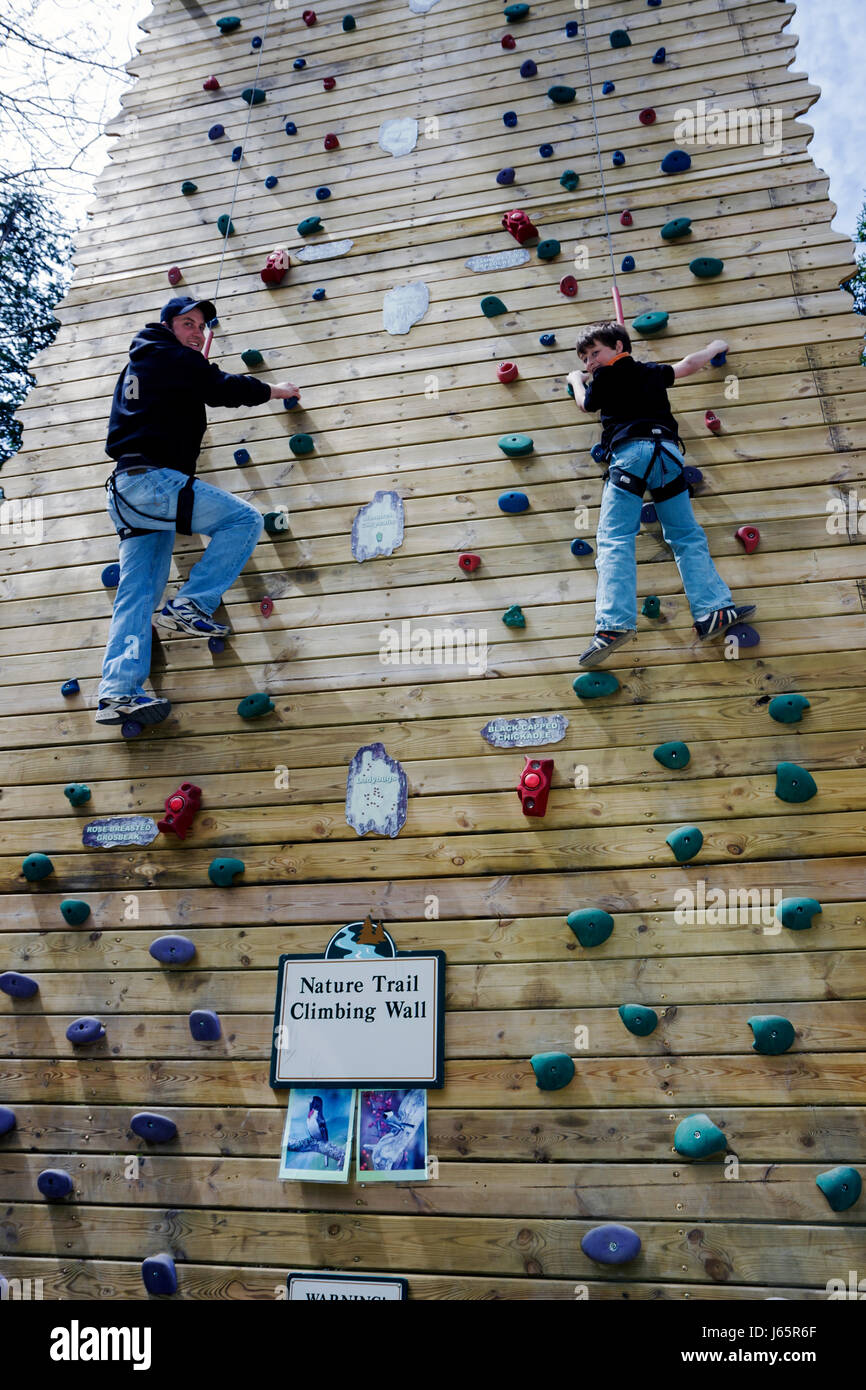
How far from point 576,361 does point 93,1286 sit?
348 centimetres

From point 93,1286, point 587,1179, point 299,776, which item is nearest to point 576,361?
point 299,776

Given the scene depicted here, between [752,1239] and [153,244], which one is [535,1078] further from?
[153,244]

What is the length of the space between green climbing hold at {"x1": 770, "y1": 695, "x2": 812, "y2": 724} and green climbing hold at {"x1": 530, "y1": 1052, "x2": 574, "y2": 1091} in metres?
1.20

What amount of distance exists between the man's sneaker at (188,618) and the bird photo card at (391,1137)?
1624 millimetres

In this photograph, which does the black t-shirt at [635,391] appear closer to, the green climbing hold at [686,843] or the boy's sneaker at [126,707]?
the green climbing hold at [686,843]

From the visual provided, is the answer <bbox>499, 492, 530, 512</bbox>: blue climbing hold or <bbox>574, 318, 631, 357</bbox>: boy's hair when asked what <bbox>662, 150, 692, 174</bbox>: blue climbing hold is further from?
<bbox>499, 492, 530, 512</bbox>: blue climbing hold

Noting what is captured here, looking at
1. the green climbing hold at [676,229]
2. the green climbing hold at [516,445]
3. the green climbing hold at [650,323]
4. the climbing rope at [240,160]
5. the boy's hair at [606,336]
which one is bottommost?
the green climbing hold at [516,445]

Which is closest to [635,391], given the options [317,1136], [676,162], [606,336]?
[606,336]

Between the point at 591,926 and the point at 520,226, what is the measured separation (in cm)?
289

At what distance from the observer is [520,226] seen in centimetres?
370

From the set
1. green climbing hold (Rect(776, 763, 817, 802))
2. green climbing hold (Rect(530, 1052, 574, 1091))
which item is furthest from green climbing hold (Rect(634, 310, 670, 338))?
green climbing hold (Rect(530, 1052, 574, 1091))

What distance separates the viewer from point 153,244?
4.55 m

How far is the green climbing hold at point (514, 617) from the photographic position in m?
3.04

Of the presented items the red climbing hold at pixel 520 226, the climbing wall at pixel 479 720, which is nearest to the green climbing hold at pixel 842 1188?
the climbing wall at pixel 479 720
